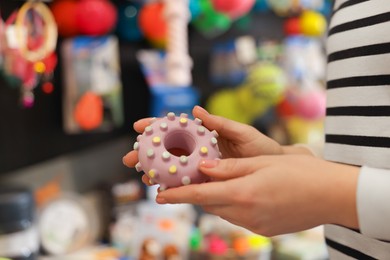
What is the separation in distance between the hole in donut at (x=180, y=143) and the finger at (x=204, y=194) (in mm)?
92

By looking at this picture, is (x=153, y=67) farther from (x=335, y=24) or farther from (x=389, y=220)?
Answer: (x=389, y=220)

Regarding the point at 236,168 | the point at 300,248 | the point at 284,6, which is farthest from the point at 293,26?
the point at 236,168

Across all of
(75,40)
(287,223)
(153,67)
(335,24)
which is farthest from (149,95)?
(287,223)

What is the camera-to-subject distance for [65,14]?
1.20m

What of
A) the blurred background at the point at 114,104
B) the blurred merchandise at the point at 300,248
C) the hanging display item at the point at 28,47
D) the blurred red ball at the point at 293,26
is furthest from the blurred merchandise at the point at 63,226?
the blurred red ball at the point at 293,26

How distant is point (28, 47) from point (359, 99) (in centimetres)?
73

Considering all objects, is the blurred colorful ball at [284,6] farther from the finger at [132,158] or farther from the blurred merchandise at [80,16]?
the finger at [132,158]

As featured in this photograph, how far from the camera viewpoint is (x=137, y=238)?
129 centimetres

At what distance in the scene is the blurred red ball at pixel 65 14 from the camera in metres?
1.20

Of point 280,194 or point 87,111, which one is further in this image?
point 87,111

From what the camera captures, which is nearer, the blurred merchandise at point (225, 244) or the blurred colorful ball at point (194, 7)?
the blurred merchandise at point (225, 244)

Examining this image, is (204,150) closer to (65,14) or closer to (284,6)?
(65,14)

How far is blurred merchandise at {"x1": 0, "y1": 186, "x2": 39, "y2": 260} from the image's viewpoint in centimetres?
100

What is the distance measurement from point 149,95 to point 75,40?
322 millimetres
